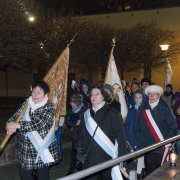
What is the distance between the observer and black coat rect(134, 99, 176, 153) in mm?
7023

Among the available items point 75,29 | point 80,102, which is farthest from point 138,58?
point 80,102

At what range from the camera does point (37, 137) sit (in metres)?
5.89

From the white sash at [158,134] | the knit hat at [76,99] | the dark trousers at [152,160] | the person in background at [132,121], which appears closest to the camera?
the white sash at [158,134]

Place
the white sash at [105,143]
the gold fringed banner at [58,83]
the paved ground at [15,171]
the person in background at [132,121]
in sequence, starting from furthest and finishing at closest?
the paved ground at [15,171]
the person in background at [132,121]
the gold fringed banner at [58,83]
the white sash at [105,143]

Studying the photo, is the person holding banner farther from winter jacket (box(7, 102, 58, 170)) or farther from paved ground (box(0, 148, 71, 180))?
paved ground (box(0, 148, 71, 180))

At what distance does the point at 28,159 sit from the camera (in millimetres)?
5891

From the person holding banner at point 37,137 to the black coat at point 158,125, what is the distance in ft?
5.72

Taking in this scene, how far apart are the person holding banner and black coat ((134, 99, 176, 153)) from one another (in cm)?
174

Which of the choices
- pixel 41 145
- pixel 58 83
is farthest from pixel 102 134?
pixel 58 83

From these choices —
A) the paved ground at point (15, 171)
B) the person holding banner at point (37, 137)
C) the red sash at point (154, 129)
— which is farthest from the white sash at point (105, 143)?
the paved ground at point (15, 171)

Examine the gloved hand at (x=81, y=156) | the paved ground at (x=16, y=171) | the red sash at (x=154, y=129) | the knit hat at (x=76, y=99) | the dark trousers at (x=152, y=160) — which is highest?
the knit hat at (x=76, y=99)

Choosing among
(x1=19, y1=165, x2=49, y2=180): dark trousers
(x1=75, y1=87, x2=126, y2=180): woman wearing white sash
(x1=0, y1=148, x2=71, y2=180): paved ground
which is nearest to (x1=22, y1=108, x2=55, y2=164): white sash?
(x1=19, y1=165, x2=49, y2=180): dark trousers

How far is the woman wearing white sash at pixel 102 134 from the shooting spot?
580 cm

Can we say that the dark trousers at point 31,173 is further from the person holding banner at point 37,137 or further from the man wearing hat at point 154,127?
the man wearing hat at point 154,127
